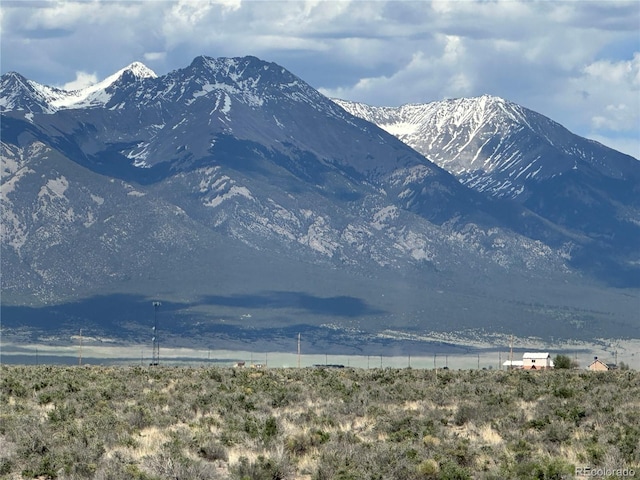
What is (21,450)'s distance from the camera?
4069cm

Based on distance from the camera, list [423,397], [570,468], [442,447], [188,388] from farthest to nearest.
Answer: [188,388], [423,397], [442,447], [570,468]

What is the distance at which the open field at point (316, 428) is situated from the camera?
3809cm

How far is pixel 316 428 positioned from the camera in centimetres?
4431

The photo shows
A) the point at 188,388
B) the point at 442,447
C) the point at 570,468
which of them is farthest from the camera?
the point at 188,388

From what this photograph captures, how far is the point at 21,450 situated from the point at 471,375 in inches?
1228

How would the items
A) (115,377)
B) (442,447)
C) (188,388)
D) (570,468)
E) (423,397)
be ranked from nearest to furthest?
(570,468)
(442,447)
(423,397)
(188,388)
(115,377)

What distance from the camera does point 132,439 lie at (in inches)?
1652

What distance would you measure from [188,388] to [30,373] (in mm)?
14076

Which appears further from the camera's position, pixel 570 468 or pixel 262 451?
pixel 262 451

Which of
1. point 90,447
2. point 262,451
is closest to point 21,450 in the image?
point 90,447

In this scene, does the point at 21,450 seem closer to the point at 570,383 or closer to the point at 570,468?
the point at 570,468

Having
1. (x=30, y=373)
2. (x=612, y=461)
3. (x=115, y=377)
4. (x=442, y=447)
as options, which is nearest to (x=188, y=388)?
(x=115, y=377)

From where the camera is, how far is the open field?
38094 mm

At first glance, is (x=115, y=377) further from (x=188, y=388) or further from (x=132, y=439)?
(x=132, y=439)
